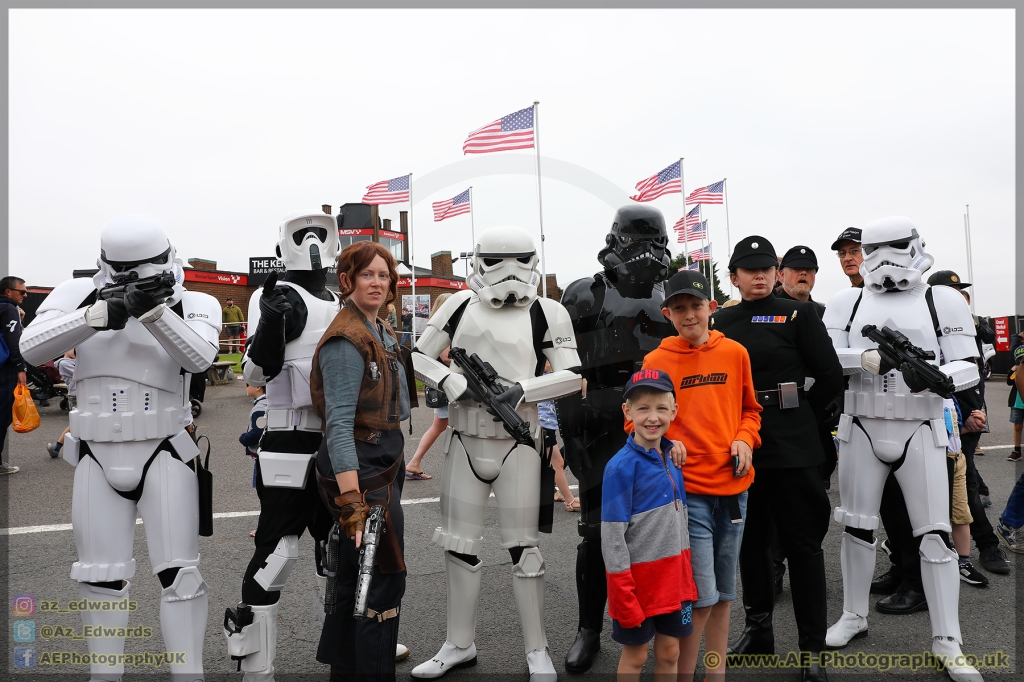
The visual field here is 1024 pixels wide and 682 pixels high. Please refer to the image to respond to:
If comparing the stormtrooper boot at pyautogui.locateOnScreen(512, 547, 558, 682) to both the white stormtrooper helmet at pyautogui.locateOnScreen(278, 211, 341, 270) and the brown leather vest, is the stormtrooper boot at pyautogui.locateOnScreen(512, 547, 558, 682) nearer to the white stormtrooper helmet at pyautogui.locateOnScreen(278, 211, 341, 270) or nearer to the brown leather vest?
the brown leather vest

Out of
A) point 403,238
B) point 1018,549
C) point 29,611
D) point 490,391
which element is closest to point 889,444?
point 490,391

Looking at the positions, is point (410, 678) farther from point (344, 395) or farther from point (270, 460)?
point (344, 395)

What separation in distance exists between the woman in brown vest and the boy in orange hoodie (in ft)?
4.25

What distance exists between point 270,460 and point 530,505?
1.36 m

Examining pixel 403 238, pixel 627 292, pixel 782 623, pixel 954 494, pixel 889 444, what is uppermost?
pixel 403 238

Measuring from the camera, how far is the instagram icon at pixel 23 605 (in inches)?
161

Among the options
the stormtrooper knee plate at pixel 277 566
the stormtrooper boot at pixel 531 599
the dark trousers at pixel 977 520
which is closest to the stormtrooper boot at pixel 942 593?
the dark trousers at pixel 977 520

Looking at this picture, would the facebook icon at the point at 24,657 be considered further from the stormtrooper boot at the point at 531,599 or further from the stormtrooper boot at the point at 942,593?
the stormtrooper boot at the point at 942,593

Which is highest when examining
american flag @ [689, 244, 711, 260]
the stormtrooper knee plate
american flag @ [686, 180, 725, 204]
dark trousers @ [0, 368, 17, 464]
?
american flag @ [686, 180, 725, 204]

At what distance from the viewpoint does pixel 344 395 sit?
269cm

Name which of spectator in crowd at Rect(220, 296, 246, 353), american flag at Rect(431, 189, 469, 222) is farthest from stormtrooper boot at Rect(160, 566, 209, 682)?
spectator in crowd at Rect(220, 296, 246, 353)

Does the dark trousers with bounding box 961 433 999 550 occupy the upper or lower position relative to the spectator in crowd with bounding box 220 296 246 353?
lower

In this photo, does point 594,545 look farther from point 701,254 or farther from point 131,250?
point 701,254

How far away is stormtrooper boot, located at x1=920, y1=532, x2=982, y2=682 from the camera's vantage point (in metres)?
3.47
